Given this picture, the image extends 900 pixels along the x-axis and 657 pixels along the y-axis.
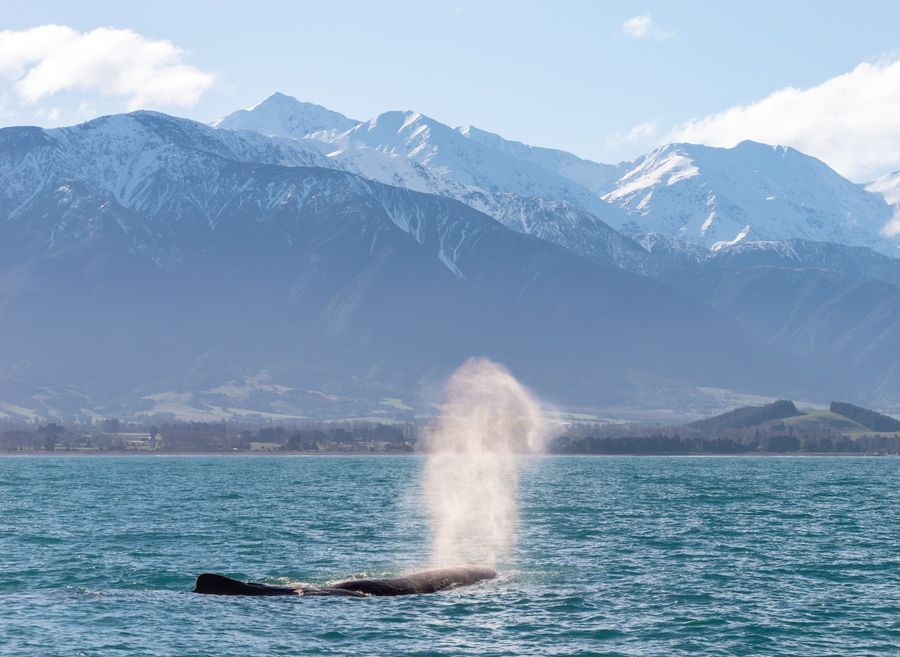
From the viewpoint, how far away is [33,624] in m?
68.7

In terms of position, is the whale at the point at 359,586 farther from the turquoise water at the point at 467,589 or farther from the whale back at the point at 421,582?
the turquoise water at the point at 467,589

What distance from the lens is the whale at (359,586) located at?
252ft

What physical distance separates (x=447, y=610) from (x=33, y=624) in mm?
20577

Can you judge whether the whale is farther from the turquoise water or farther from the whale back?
the turquoise water

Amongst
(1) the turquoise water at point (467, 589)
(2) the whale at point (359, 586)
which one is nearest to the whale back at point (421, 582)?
(2) the whale at point (359, 586)

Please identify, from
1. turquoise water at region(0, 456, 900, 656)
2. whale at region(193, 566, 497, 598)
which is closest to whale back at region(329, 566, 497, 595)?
whale at region(193, 566, 497, 598)

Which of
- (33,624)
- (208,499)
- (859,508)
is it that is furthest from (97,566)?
(859,508)

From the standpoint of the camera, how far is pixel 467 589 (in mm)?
80250

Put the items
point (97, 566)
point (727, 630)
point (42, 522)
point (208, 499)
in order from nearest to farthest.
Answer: point (727, 630)
point (97, 566)
point (42, 522)
point (208, 499)

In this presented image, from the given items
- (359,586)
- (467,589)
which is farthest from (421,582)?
(359,586)

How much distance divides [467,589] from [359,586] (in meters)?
6.21

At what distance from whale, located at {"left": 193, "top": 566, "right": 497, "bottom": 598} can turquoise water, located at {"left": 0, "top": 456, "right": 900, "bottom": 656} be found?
4.55ft

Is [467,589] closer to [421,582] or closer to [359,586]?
[421,582]

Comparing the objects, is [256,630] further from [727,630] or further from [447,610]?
[727,630]
